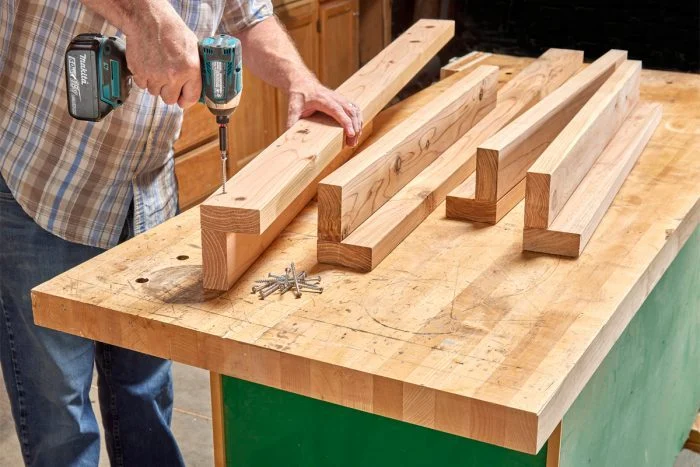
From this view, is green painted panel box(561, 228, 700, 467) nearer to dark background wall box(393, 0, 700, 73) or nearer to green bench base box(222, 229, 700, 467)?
green bench base box(222, 229, 700, 467)

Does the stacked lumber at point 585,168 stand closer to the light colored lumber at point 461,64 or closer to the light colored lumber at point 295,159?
the light colored lumber at point 295,159

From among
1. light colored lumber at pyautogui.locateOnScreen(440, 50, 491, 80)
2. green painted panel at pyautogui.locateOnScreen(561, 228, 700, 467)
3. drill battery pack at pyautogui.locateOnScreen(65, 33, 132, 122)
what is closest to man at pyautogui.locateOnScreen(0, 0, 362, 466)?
drill battery pack at pyautogui.locateOnScreen(65, 33, 132, 122)

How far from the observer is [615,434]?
1.88 m

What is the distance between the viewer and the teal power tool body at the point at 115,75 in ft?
5.40

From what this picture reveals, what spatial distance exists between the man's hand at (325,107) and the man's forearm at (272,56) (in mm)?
62

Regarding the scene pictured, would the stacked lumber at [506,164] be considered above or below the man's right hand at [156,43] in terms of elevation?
below

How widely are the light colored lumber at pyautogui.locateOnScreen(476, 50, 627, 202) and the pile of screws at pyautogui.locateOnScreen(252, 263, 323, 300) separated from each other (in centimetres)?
41

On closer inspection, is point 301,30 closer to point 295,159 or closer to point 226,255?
point 295,159

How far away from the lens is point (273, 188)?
5.46ft

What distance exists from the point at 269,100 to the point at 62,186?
2.59 m

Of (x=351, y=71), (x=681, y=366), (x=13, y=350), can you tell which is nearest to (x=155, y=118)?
(x=13, y=350)

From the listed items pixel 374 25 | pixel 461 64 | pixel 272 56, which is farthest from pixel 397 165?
pixel 374 25

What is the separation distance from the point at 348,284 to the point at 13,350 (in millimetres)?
789

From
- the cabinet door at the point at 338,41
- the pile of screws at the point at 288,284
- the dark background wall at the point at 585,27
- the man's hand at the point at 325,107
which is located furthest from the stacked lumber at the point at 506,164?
the dark background wall at the point at 585,27
